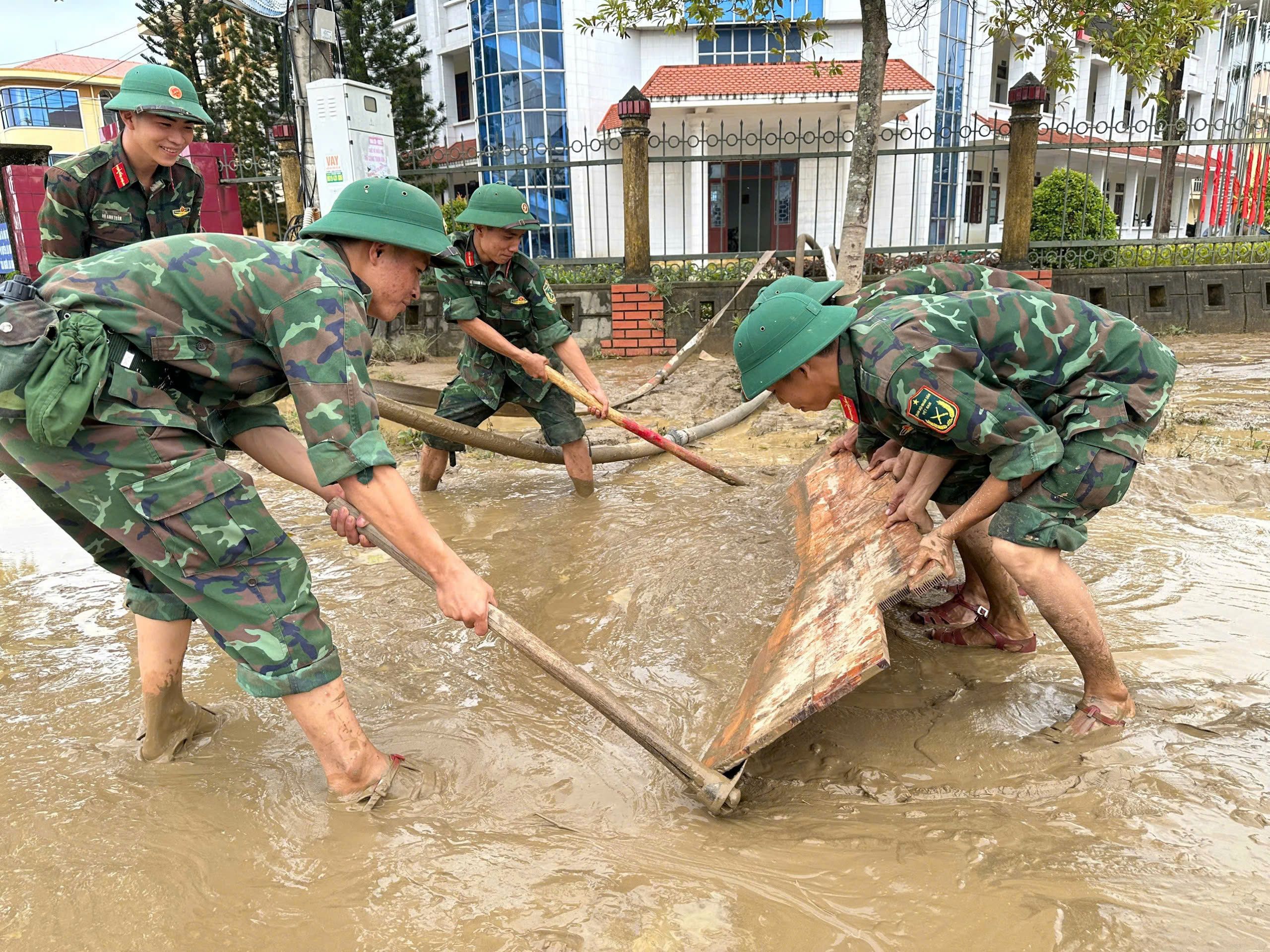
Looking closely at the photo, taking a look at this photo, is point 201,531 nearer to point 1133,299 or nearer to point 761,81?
point 1133,299

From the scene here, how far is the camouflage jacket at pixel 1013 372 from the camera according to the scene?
6.85ft

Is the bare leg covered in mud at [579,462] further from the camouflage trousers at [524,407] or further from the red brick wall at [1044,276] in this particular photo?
the red brick wall at [1044,276]

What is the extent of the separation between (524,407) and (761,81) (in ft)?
50.8

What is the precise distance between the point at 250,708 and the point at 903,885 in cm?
196

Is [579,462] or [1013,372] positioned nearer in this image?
[1013,372]

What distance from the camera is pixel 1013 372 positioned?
7.34ft

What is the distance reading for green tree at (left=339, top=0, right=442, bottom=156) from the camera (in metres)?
17.2

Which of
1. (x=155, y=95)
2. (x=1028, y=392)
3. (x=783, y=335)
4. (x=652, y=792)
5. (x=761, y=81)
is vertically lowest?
(x=652, y=792)

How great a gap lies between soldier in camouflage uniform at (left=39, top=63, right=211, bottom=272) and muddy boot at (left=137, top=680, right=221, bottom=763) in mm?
1965

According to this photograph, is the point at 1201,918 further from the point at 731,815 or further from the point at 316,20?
the point at 316,20

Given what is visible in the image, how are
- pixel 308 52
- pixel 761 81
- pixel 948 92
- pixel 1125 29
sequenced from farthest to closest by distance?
pixel 948 92, pixel 761 81, pixel 308 52, pixel 1125 29

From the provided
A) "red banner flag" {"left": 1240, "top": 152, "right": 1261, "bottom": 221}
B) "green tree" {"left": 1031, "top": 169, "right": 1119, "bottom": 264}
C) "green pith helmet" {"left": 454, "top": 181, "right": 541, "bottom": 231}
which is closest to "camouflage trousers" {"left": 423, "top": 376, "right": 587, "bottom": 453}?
"green pith helmet" {"left": 454, "top": 181, "right": 541, "bottom": 231}

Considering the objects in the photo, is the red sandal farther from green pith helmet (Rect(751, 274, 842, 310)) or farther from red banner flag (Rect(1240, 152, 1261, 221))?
red banner flag (Rect(1240, 152, 1261, 221))

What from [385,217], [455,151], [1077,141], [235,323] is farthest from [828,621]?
[1077,141]
